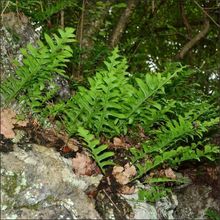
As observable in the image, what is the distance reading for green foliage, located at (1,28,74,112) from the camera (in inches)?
72.4

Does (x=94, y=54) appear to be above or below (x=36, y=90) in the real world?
above

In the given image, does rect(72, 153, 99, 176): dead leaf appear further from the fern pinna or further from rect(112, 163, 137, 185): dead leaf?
the fern pinna

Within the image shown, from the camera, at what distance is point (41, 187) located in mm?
1996

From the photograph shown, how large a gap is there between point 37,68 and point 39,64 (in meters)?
0.04

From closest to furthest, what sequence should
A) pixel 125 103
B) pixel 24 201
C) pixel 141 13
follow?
pixel 24 201 < pixel 125 103 < pixel 141 13

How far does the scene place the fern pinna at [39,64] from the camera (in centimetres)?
183

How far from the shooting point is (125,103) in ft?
6.88

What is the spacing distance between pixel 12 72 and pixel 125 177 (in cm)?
100

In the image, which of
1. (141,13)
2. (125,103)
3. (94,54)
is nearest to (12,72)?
(125,103)

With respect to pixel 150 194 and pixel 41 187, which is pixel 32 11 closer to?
pixel 41 187

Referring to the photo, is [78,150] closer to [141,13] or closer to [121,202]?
[121,202]

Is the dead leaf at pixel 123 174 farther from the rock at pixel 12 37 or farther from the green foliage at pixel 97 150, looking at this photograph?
the rock at pixel 12 37

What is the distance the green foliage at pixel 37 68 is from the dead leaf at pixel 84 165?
402 mm

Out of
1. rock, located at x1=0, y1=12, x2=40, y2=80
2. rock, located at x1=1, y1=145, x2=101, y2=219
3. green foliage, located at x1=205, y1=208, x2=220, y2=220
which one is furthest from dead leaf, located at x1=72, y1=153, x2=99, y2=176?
green foliage, located at x1=205, y1=208, x2=220, y2=220
